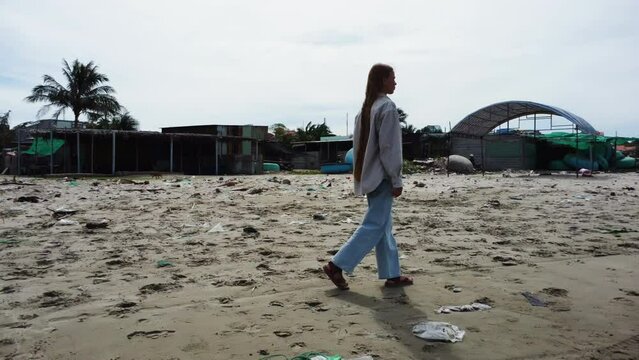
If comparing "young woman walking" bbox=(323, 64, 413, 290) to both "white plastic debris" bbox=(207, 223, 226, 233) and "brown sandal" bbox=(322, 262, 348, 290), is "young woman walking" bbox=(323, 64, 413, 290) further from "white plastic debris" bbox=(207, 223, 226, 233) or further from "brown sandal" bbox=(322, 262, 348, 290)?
"white plastic debris" bbox=(207, 223, 226, 233)

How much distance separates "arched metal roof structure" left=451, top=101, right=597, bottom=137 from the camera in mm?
27188

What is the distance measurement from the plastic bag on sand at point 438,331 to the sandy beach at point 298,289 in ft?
0.15

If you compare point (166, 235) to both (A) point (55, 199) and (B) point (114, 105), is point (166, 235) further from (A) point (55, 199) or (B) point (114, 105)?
(B) point (114, 105)

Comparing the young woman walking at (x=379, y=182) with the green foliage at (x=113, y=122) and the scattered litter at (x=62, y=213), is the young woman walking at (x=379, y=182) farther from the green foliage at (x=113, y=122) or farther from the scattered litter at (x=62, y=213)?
the green foliage at (x=113, y=122)

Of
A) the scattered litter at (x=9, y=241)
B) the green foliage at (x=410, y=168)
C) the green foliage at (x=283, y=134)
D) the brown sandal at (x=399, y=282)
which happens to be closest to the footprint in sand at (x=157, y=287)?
the brown sandal at (x=399, y=282)

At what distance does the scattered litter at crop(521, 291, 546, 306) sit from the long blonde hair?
52.2 inches

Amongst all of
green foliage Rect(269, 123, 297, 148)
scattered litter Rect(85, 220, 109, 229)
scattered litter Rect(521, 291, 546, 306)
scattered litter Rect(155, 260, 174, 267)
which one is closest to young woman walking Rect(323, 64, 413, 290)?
scattered litter Rect(521, 291, 546, 306)

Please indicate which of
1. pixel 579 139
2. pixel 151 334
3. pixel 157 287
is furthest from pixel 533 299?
pixel 579 139

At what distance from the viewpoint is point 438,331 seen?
7.84 ft

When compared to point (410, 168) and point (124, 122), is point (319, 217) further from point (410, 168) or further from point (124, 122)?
point (124, 122)

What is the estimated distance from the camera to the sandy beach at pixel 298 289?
7.56 feet

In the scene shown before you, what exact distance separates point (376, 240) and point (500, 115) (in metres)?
31.4

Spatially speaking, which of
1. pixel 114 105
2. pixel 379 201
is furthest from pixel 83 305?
pixel 114 105

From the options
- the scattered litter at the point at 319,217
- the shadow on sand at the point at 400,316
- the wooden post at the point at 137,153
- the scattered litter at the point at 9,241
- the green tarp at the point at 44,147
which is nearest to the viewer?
the shadow on sand at the point at 400,316
